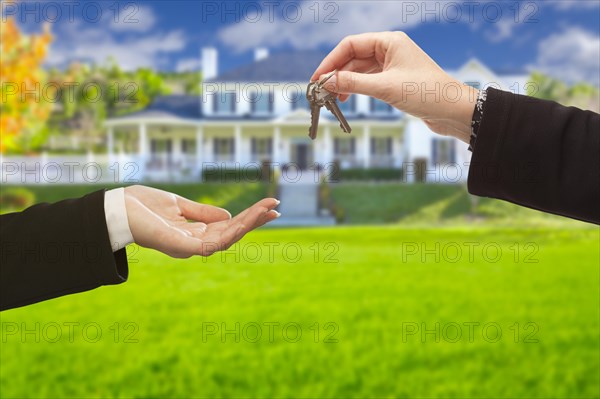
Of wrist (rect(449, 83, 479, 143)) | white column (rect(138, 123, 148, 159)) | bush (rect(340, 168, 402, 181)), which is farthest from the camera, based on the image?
white column (rect(138, 123, 148, 159))

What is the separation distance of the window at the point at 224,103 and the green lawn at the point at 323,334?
49.2 feet

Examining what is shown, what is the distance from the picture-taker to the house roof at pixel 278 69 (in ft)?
73.0

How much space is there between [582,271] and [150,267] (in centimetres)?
598

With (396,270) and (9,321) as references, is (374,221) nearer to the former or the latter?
(396,270)

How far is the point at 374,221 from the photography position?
16734 millimetres

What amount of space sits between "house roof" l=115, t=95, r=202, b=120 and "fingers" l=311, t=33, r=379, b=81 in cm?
2131

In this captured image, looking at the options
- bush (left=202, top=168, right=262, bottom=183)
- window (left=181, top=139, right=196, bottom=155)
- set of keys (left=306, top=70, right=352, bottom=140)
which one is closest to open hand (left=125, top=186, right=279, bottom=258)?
set of keys (left=306, top=70, right=352, bottom=140)

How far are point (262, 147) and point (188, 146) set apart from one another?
2928 mm

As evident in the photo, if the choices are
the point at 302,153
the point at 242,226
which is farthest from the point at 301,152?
the point at 242,226

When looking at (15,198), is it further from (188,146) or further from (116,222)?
(116,222)

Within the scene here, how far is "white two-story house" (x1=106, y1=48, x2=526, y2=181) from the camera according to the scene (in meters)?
21.5

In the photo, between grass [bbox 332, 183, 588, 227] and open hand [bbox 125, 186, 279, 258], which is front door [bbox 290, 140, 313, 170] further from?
open hand [bbox 125, 186, 279, 258]

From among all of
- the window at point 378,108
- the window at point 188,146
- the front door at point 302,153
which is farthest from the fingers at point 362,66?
the window at point 188,146

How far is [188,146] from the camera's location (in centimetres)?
2312
